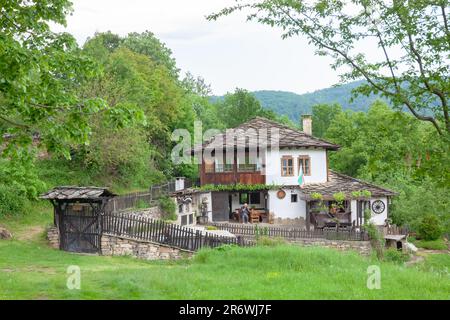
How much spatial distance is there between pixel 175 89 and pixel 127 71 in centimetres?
681

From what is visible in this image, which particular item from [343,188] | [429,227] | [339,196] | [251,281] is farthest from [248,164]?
[251,281]

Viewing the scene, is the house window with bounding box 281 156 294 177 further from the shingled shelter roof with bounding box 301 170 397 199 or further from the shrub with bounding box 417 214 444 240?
the shrub with bounding box 417 214 444 240

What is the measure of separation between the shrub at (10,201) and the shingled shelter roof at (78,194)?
5.20m

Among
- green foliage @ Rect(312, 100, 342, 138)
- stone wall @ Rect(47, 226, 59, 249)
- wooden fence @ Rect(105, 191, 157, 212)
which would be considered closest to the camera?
stone wall @ Rect(47, 226, 59, 249)

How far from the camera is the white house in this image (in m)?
32.3

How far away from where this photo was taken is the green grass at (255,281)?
9.59 m

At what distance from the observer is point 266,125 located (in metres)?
36.4

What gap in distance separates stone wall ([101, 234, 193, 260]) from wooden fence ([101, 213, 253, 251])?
0.18 m

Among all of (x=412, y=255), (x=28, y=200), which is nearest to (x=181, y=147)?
(x=28, y=200)

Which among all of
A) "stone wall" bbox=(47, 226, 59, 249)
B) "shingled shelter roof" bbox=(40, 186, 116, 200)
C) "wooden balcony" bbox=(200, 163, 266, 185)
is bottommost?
"stone wall" bbox=(47, 226, 59, 249)

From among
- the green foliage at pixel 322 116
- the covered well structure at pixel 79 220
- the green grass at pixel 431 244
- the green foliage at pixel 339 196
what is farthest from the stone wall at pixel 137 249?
the green foliage at pixel 322 116

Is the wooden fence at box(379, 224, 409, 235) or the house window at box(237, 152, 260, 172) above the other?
the house window at box(237, 152, 260, 172)

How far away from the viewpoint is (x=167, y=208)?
3106 cm

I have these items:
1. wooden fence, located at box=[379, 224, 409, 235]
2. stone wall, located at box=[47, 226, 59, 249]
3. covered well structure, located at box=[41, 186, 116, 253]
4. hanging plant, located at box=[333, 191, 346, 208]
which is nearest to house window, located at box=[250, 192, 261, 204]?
hanging plant, located at box=[333, 191, 346, 208]
